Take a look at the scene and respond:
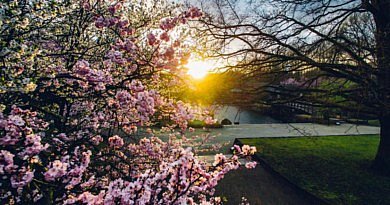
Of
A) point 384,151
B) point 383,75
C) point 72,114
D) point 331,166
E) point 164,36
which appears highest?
point 164,36

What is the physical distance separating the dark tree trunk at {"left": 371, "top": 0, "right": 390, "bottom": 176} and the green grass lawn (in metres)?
0.58

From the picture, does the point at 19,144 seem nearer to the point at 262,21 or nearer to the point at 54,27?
the point at 54,27

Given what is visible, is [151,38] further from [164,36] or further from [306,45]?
[306,45]

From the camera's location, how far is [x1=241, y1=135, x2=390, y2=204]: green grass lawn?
256 inches

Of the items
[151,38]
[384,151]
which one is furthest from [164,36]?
[384,151]

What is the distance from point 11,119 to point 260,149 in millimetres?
9925

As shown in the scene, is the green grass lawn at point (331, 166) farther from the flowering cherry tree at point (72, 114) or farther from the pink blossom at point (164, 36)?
the pink blossom at point (164, 36)

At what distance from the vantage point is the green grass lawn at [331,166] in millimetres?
6515

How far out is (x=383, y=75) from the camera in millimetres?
6145

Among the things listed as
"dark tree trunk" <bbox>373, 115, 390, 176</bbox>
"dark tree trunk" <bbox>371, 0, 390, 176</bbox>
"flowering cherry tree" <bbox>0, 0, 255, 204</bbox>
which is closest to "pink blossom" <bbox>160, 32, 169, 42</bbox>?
"flowering cherry tree" <bbox>0, 0, 255, 204</bbox>

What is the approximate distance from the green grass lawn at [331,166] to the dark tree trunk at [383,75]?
58 centimetres

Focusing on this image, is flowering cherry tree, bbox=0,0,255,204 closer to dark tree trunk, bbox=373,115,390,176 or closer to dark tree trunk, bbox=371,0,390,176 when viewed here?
dark tree trunk, bbox=371,0,390,176

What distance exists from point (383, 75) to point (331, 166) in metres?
3.80

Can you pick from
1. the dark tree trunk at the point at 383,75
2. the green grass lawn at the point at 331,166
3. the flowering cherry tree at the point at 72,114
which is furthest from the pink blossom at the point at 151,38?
the green grass lawn at the point at 331,166
